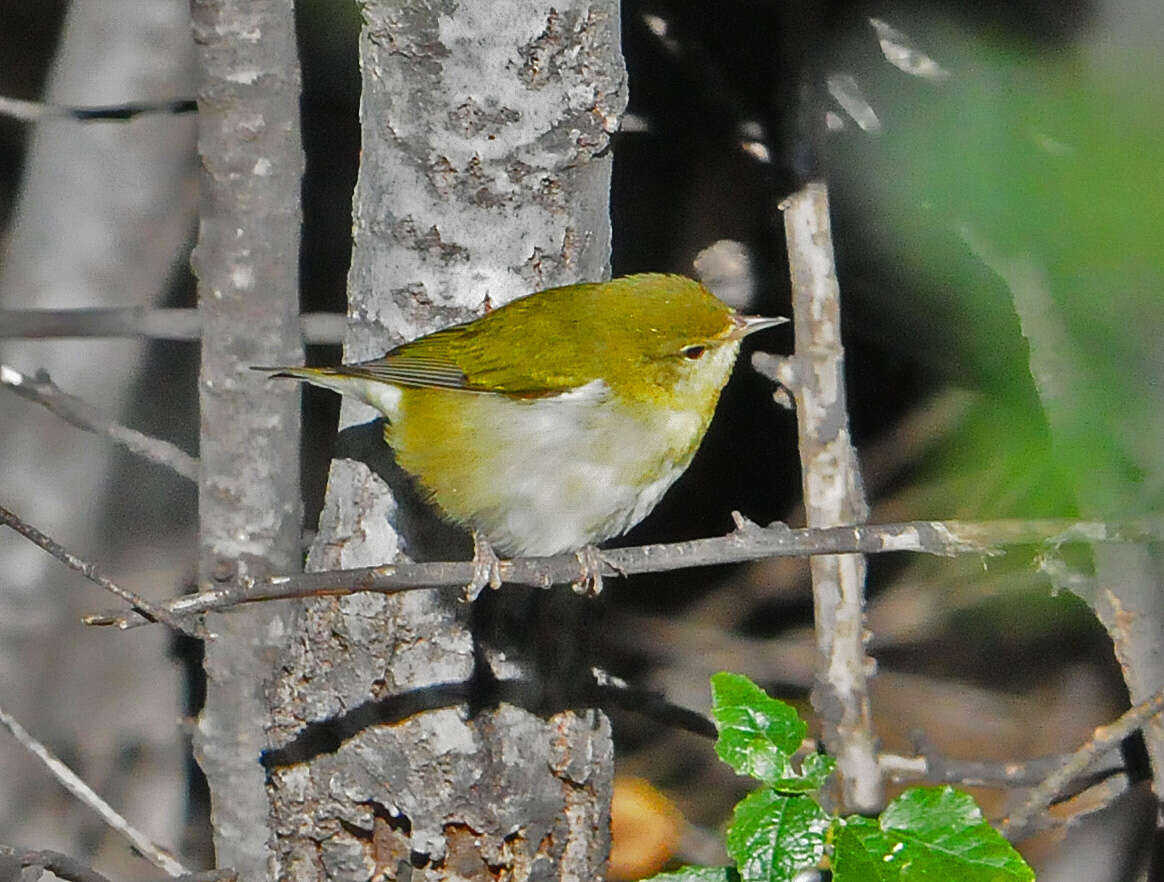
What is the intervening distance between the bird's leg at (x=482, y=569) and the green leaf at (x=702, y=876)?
609 mm

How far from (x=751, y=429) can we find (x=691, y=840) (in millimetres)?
1377


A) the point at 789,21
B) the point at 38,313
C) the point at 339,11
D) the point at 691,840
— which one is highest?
the point at 339,11

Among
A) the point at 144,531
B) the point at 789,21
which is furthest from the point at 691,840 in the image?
the point at 144,531

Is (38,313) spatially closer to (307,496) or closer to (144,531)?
(307,496)

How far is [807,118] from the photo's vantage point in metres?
3.20

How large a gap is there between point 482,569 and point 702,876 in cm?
Result: 70

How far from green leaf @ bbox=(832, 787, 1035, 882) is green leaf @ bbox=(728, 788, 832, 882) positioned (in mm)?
42

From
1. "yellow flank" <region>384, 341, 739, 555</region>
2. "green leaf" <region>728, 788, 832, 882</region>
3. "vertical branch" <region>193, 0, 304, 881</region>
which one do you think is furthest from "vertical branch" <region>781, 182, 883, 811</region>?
"vertical branch" <region>193, 0, 304, 881</region>

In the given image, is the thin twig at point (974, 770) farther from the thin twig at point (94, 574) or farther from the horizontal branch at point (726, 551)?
the thin twig at point (94, 574)

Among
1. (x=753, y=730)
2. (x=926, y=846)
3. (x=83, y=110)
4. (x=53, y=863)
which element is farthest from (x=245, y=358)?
(x=926, y=846)

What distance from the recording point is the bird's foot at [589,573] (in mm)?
2861

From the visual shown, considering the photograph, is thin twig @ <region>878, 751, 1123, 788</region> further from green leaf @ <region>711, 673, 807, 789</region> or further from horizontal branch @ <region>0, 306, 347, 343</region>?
horizontal branch @ <region>0, 306, 347, 343</region>

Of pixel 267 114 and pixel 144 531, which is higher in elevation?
pixel 144 531

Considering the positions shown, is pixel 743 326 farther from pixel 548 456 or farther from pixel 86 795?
pixel 86 795
